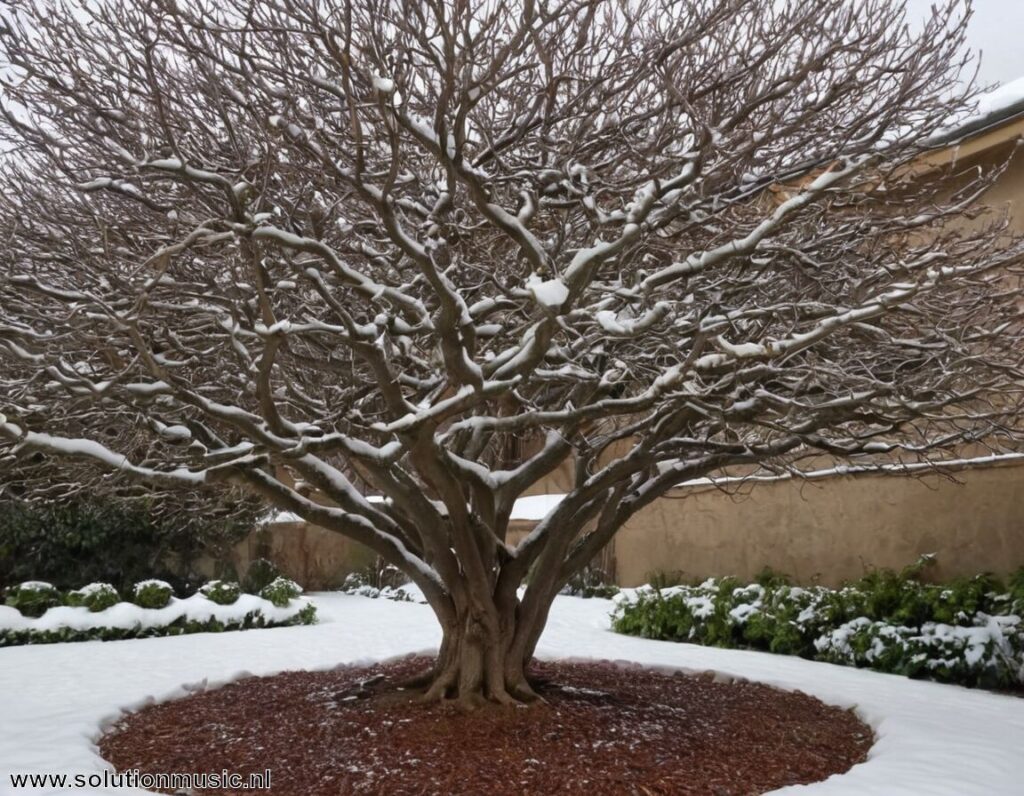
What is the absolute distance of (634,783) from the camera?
4840 millimetres

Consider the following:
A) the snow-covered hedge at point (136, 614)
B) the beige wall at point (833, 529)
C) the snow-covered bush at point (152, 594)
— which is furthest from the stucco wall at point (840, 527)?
the snow-covered bush at point (152, 594)

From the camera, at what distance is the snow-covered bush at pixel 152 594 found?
1262 centimetres

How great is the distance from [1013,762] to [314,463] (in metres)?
4.83

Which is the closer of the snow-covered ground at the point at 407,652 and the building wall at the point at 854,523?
the snow-covered ground at the point at 407,652

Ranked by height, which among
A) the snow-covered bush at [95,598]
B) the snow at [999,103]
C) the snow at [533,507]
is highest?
the snow at [999,103]

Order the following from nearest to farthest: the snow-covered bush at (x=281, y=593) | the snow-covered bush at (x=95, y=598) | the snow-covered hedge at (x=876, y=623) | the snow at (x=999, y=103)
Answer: the snow-covered hedge at (x=876, y=623) → the snow at (x=999, y=103) → the snow-covered bush at (x=95, y=598) → the snow-covered bush at (x=281, y=593)

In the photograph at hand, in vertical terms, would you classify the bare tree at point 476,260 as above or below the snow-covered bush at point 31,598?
above

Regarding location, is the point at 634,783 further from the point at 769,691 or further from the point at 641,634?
the point at 641,634

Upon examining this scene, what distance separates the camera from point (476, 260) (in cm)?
695

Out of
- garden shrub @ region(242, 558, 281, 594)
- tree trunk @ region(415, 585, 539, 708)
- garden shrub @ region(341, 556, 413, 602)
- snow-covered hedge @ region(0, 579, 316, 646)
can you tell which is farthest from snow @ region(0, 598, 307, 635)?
tree trunk @ region(415, 585, 539, 708)

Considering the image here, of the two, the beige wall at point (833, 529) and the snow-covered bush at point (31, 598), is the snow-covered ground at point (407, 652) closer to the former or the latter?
the snow-covered bush at point (31, 598)

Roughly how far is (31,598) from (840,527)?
11054 millimetres

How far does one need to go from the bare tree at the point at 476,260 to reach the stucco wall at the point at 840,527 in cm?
304

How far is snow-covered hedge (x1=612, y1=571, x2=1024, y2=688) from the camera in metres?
7.97
